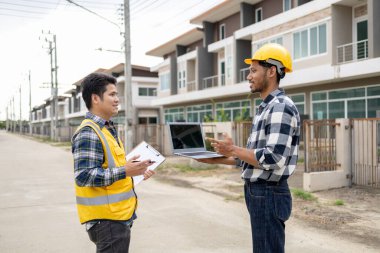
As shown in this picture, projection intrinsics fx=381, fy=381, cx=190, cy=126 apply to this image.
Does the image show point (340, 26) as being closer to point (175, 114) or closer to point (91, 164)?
point (91, 164)

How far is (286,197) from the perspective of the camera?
8.29 feet

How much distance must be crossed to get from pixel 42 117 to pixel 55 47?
226ft

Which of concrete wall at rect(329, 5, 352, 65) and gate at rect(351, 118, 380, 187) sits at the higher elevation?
concrete wall at rect(329, 5, 352, 65)

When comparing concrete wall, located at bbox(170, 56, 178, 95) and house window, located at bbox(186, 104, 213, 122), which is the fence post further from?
concrete wall, located at bbox(170, 56, 178, 95)

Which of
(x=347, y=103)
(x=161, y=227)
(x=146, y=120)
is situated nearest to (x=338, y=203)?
(x=161, y=227)

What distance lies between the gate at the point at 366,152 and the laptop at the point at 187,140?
6.83 metres

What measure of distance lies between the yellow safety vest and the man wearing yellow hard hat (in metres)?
0.68

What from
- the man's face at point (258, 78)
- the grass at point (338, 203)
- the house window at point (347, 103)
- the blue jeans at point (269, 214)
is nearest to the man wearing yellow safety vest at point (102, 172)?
the blue jeans at point (269, 214)

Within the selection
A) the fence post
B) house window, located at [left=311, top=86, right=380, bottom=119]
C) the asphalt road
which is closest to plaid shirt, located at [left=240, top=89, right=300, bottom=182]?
the asphalt road

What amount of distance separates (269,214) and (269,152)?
432 mm

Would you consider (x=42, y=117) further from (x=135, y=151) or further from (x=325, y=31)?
(x=135, y=151)

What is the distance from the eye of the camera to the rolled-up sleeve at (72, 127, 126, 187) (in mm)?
2396

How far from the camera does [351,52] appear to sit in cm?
1800

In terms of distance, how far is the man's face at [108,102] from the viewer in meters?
2.62
